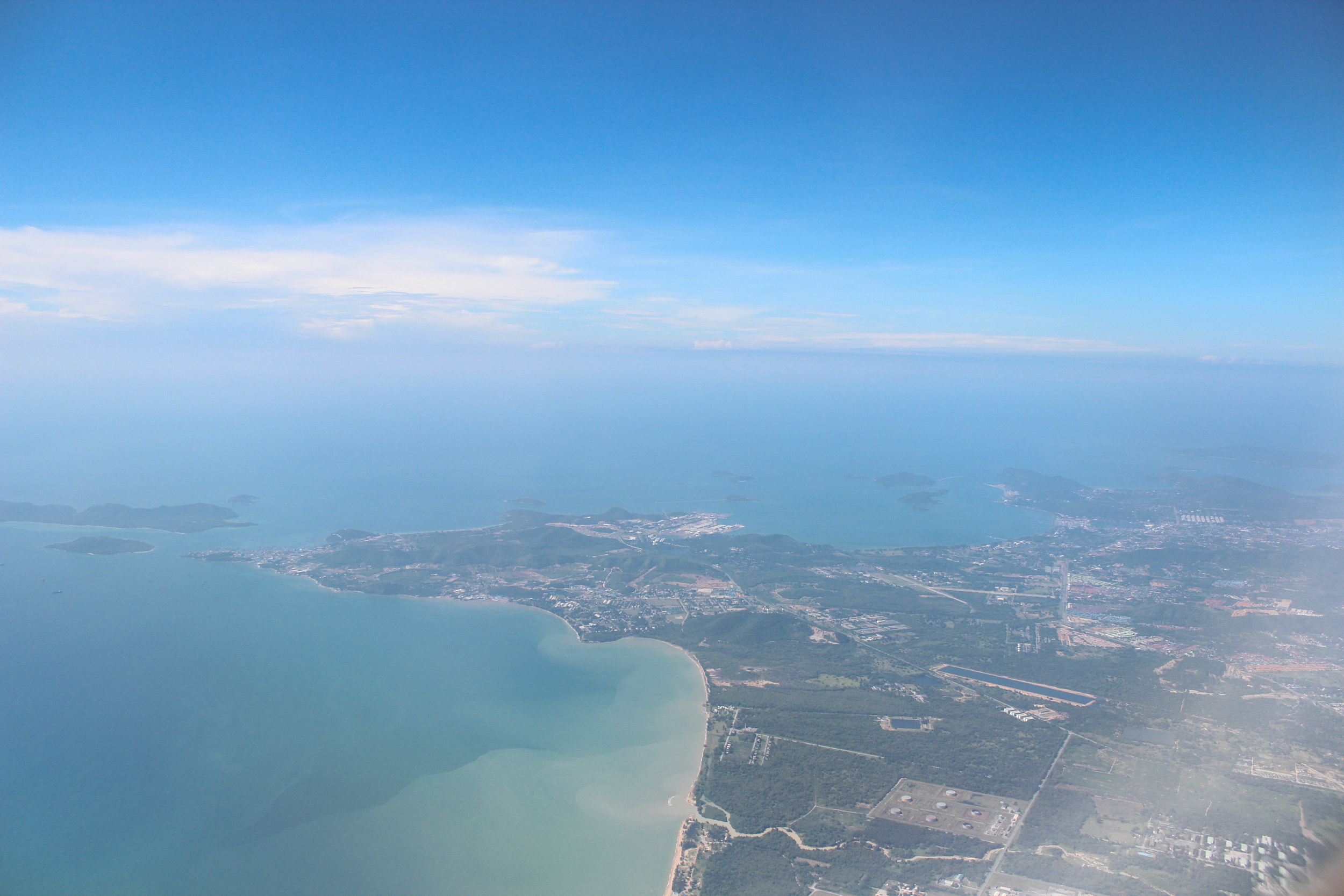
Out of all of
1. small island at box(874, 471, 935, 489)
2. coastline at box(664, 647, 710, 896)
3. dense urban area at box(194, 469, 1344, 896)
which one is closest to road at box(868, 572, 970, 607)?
dense urban area at box(194, 469, 1344, 896)

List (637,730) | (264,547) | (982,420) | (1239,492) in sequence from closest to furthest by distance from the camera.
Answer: (637,730) < (264,547) < (1239,492) < (982,420)

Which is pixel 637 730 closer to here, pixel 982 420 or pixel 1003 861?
pixel 1003 861

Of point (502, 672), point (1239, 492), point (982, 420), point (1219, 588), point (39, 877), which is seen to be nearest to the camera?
point (39, 877)

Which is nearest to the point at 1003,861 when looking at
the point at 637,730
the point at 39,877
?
the point at 637,730

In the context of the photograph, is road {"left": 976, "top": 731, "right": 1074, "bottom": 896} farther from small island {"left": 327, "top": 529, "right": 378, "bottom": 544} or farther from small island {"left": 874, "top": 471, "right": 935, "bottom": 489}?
small island {"left": 874, "top": 471, "right": 935, "bottom": 489}

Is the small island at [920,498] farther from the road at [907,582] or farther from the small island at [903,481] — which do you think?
the road at [907,582]

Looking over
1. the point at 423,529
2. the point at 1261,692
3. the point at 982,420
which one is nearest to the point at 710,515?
the point at 423,529

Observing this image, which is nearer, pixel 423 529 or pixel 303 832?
pixel 303 832

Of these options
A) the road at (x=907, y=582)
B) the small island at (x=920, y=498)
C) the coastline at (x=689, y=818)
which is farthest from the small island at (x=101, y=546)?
the small island at (x=920, y=498)

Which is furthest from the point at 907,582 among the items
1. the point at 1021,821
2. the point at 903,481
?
the point at 903,481
